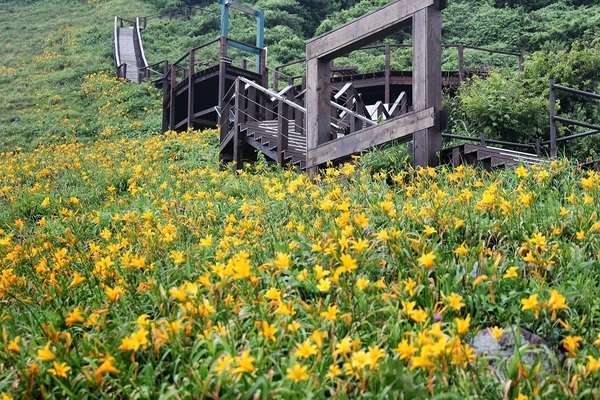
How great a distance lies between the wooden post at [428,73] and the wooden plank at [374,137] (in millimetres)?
83

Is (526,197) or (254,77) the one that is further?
(254,77)

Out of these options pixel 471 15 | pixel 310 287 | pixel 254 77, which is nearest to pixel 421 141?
pixel 310 287

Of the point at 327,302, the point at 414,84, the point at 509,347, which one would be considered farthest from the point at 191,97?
the point at 509,347

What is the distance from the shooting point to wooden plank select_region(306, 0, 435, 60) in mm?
6426

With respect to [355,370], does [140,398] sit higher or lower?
lower

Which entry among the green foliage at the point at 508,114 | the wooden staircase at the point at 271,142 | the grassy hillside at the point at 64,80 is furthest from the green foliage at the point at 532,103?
the grassy hillside at the point at 64,80

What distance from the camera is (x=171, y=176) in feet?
28.7

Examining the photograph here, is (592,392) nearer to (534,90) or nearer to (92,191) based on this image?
(92,191)

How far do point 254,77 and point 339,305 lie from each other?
51.6 ft

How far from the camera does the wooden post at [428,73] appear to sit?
6.24 metres

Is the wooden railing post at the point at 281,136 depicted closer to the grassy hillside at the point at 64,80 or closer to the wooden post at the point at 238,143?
the wooden post at the point at 238,143

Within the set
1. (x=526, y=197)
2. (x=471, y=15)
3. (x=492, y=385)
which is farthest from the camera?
(x=471, y=15)

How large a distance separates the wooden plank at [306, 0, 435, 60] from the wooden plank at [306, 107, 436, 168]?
94 cm

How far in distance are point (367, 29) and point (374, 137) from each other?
1.14 m
